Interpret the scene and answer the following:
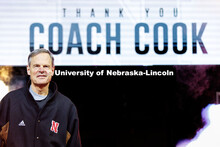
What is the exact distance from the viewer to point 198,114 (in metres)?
3.28

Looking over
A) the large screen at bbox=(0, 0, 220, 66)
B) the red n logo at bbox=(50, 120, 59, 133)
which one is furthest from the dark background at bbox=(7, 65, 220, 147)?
the red n logo at bbox=(50, 120, 59, 133)

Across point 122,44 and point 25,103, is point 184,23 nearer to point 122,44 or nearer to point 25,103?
point 122,44

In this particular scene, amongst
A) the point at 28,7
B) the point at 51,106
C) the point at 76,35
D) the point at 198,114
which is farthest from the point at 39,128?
the point at 198,114

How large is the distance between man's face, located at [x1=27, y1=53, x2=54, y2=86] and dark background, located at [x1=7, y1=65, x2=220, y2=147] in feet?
2.39

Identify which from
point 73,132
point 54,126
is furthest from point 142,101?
point 54,126

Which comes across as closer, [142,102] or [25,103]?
[25,103]

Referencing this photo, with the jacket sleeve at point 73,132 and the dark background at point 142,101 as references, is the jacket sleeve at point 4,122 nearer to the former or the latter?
the jacket sleeve at point 73,132

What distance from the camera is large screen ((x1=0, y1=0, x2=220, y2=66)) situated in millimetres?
3291

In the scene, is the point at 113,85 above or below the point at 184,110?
above

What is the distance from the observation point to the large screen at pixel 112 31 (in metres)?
3.29

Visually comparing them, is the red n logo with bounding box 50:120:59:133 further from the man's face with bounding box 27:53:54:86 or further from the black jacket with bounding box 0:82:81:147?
the man's face with bounding box 27:53:54:86

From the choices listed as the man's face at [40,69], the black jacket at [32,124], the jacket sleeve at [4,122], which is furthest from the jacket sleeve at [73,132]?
the jacket sleeve at [4,122]

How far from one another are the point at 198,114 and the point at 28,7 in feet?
7.71

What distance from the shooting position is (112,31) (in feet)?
10.9
